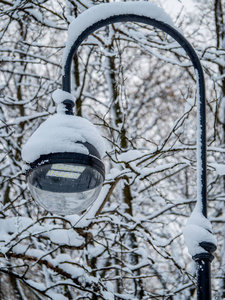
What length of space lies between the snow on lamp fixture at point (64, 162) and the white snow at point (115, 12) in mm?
482

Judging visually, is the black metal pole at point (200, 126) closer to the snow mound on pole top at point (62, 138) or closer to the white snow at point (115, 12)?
the white snow at point (115, 12)

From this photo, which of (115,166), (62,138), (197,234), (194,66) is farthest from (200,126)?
(115,166)

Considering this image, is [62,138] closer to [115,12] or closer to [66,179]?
[66,179]

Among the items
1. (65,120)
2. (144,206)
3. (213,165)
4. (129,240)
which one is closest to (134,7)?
(65,120)

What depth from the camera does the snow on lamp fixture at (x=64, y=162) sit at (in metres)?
2.33

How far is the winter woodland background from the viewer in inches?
168

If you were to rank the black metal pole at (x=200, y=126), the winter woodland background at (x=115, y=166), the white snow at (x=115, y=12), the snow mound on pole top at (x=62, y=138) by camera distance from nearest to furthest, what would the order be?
the black metal pole at (x=200, y=126)
the snow mound on pole top at (x=62, y=138)
the white snow at (x=115, y=12)
the winter woodland background at (x=115, y=166)

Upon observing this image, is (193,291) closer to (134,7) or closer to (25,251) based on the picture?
(25,251)

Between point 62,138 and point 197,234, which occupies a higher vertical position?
point 62,138

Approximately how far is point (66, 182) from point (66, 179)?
0.02m

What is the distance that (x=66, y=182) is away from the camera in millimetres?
2422

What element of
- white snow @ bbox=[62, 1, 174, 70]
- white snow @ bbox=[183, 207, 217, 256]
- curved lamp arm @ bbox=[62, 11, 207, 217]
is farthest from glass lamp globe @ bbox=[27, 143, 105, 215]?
white snow @ bbox=[62, 1, 174, 70]

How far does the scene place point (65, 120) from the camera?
2463mm

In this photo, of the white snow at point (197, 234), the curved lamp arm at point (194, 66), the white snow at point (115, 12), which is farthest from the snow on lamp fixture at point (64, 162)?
the white snow at point (197, 234)
